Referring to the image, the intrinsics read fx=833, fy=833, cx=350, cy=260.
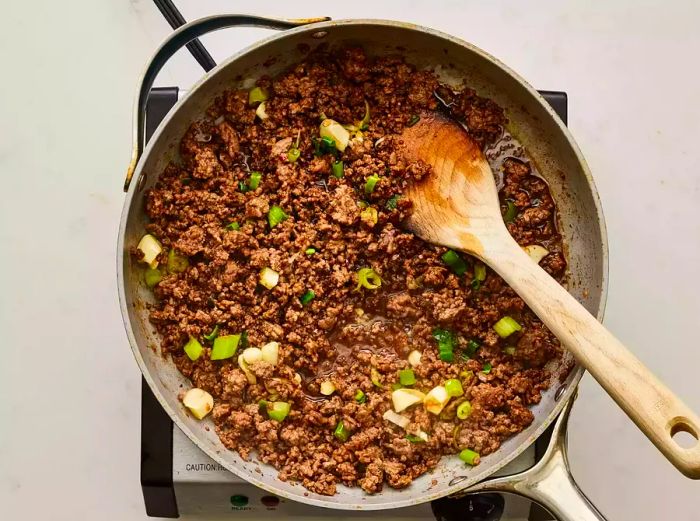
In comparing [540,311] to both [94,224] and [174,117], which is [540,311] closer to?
[174,117]

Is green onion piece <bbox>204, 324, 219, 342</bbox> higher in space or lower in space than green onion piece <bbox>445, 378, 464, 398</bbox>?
higher

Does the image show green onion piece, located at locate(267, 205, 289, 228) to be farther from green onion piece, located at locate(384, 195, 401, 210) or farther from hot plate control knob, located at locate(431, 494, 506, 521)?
Result: hot plate control knob, located at locate(431, 494, 506, 521)

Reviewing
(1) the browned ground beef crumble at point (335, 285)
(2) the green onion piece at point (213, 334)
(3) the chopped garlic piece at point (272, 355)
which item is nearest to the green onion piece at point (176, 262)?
(1) the browned ground beef crumble at point (335, 285)

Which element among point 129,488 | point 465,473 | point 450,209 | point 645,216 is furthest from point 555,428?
point 129,488

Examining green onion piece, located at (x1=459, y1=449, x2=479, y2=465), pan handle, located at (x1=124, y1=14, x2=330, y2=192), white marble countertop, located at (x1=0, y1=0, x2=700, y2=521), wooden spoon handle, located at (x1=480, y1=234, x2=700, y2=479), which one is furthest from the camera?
white marble countertop, located at (x1=0, y1=0, x2=700, y2=521)

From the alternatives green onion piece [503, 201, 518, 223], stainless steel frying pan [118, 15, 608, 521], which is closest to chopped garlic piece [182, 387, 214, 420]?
stainless steel frying pan [118, 15, 608, 521]

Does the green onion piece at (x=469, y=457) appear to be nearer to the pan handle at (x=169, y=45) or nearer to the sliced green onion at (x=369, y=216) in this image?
the sliced green onion at (x=369, y=216)

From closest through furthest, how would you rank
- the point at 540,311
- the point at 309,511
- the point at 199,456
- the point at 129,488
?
the point at 540,311, the point at 199,456, the point at 309,511, the point at 129,488
